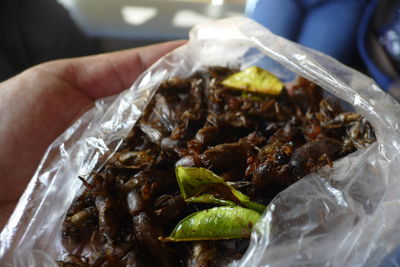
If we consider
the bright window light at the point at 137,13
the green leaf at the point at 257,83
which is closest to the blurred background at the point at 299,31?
the bright window light at the point at 137,13

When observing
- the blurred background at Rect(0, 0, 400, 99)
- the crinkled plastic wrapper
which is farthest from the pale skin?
the blurred background at Rect(0, 0, 400, 99)

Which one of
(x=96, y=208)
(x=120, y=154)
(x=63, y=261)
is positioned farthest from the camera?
(x=120, y=154)

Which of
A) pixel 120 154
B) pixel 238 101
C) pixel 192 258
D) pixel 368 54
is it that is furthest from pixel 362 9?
pixel 192 258

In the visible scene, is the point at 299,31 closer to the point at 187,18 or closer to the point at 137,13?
the point at 187,18

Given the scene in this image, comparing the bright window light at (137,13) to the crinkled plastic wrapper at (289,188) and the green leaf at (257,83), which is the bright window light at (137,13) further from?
the green leaf at (257,83)

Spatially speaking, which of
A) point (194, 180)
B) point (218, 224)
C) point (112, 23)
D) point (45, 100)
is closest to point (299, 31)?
point (112, 23)

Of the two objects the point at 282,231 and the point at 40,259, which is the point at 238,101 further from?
the point at 40,259
